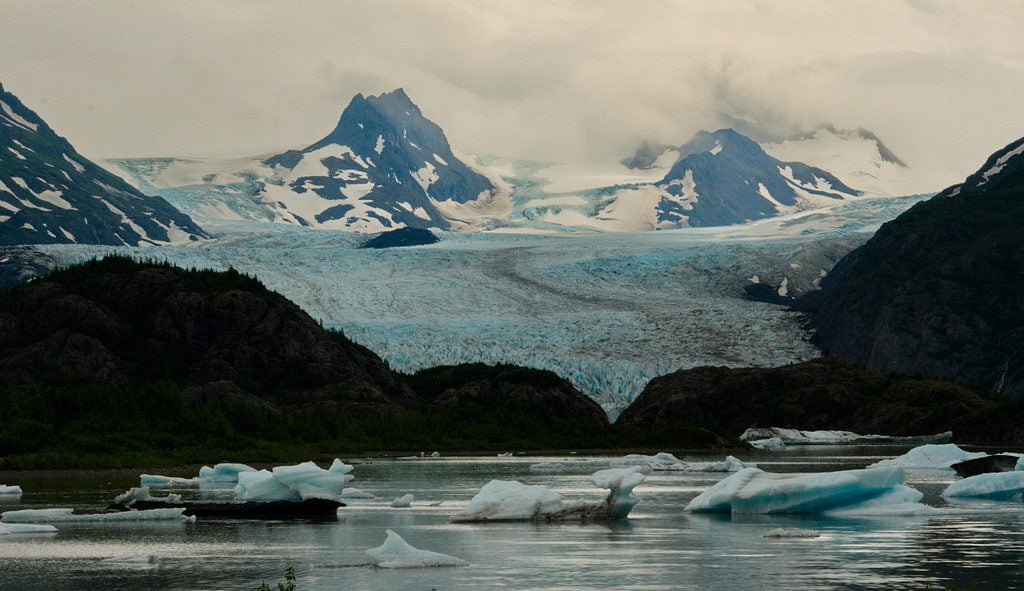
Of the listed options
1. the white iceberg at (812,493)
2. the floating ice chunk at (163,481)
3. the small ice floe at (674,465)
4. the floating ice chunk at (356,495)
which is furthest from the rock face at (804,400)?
the white iceberg at (812,493)

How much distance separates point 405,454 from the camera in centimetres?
6278

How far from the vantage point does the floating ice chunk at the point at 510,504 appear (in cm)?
2630

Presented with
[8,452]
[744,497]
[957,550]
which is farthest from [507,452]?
[957,550]

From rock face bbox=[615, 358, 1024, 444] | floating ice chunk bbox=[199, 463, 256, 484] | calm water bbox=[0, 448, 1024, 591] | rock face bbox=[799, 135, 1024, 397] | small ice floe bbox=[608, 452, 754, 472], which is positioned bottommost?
calm water bbox=[0, 448, 1024, 591]

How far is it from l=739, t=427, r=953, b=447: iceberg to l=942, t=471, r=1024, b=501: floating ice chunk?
4571cm

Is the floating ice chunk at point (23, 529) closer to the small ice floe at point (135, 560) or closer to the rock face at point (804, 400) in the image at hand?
the small ice floe at point (135, 560)

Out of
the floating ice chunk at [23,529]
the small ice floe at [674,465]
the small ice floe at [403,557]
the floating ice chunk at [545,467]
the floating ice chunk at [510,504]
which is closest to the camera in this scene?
the small ice floe at [403,557]

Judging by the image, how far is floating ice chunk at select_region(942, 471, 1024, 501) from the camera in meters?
31.9

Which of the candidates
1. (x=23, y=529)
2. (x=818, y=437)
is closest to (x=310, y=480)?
(x=23, y=529)

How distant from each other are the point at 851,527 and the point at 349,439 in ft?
137

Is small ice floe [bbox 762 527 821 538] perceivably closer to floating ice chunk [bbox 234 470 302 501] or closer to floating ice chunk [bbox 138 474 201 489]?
floating ice chunk [bbox 234 470 302 501]

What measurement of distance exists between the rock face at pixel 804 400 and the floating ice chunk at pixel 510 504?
55.7 m

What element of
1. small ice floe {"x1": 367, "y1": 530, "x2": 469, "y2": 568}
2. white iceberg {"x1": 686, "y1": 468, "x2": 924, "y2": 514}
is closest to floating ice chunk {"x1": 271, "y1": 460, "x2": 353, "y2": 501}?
white iceberg {"x1": 686, "y1": 468, "x2": 924, "y2": 514}

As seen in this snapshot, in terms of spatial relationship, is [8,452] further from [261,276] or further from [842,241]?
[842,241]
